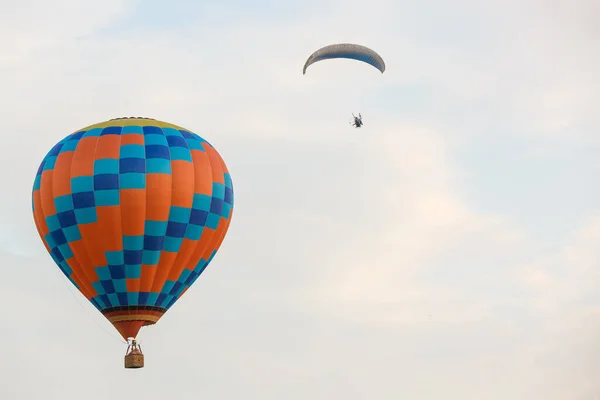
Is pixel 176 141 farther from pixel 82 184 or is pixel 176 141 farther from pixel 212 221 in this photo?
pixel 82 184

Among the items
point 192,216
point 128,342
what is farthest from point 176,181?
point 128,342

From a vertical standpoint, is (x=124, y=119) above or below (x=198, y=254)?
above

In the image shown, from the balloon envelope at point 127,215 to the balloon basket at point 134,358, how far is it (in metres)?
0.51

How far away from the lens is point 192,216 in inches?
2729

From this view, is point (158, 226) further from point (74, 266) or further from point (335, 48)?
point (335, 48)

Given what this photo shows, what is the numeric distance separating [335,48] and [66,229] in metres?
12.4

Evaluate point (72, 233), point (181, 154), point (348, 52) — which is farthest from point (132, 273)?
point (348, 52)

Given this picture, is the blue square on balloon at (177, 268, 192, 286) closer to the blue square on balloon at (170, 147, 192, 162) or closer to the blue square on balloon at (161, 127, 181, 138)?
the blue square on balloon at (170, 147, 192, 162)

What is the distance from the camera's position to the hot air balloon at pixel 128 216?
68.6 metres

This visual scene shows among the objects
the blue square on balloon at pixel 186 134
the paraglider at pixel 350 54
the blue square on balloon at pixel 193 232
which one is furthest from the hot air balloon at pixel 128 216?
the paraglider at pixel 350 54

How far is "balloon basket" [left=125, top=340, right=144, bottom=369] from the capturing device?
68625mm

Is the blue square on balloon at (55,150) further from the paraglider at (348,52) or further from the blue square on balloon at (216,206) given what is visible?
the paraglider at (348,52)

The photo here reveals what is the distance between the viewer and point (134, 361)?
225ft

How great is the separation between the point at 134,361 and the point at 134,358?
0.10 m
